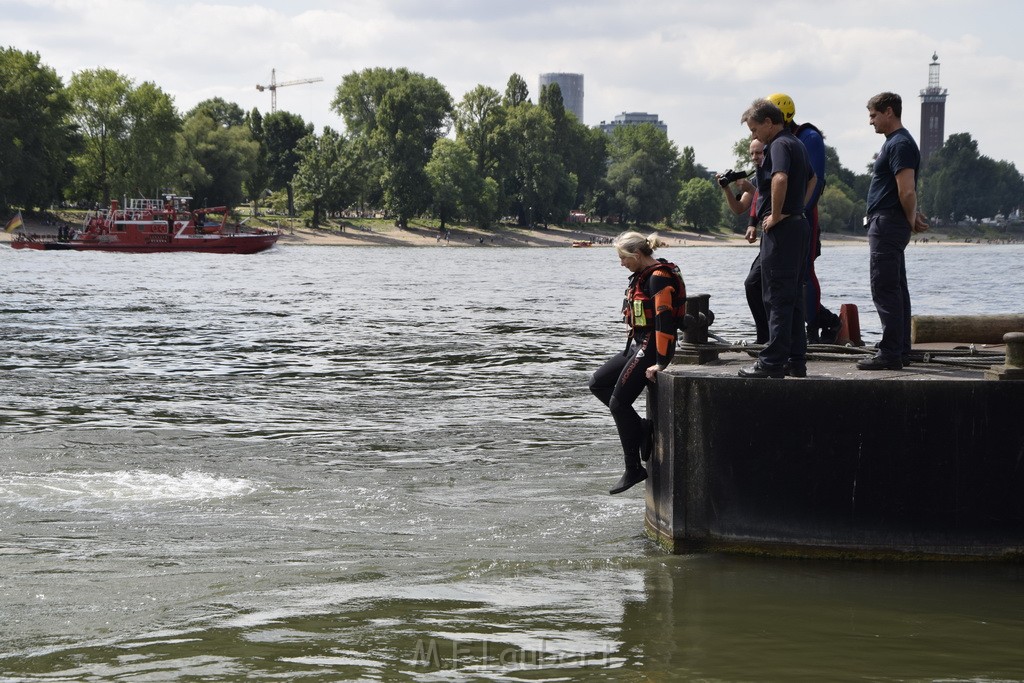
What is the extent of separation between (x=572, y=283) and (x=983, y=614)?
52.5 m

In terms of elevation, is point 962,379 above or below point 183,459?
Result: above

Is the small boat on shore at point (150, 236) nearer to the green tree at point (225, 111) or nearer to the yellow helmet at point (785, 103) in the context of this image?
the green tree at point (225, 111)

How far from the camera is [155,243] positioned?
94.6 m

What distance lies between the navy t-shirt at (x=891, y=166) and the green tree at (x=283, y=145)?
130 meters

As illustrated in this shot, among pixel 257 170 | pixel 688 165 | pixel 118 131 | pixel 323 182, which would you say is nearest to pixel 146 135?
pixel 118 131

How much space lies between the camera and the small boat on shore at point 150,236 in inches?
3696

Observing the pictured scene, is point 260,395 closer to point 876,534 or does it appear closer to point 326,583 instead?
Result: point 326,583

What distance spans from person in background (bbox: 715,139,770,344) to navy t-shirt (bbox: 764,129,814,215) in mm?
414

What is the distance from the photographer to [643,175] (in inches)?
6299

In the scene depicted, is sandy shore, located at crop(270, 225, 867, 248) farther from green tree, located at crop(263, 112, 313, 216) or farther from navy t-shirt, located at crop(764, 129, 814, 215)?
navy t-shirt, located at crop(764, 129, 814, 215)

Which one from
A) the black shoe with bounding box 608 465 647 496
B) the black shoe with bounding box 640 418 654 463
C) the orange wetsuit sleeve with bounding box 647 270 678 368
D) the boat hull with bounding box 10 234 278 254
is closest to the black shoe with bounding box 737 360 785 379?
the orange wetsuit sleeve with bounding box 647 270 678 368

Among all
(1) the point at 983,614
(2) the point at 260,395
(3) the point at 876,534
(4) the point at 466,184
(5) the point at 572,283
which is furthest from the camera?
(4) the point at 466,184

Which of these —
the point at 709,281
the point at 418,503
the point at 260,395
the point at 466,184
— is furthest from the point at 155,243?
the point at 418,503

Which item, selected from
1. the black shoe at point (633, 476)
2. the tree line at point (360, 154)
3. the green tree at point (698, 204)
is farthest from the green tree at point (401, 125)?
the black shoe at point (633, 476)
